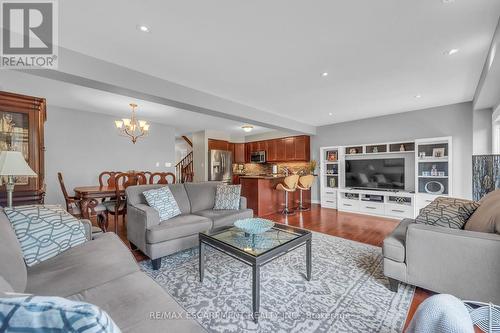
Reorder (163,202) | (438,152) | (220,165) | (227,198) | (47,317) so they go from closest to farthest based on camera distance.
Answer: (47,317), (163,202), (227,198), (438,152), (220,165)

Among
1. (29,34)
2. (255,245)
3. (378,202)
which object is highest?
(29,34)

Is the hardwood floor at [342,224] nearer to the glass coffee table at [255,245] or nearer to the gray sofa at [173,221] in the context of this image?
the gray sofa at [173,221]

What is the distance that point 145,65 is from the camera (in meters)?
2.56

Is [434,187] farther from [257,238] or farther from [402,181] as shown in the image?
[257,238]

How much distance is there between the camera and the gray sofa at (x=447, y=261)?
1.56 meters

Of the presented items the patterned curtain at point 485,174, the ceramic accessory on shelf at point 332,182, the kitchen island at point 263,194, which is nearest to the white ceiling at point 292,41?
the patterned curtain at point 485,174

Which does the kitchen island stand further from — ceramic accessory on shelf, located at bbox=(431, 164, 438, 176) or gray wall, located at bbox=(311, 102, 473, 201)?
ceramic accessory on shelf, located at bbox=(431, 164, 438, 176)

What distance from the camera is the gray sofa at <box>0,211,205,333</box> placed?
0.99 meters

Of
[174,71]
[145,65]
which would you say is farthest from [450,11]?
[145,65]

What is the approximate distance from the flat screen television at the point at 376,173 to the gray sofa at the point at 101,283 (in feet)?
17.2

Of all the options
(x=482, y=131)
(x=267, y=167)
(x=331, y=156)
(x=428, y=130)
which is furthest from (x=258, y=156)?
(x=482, y=131)

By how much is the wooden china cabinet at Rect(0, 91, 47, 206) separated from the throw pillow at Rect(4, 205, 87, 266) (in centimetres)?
126

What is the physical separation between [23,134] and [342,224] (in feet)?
16.9

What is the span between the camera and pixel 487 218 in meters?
1.71
